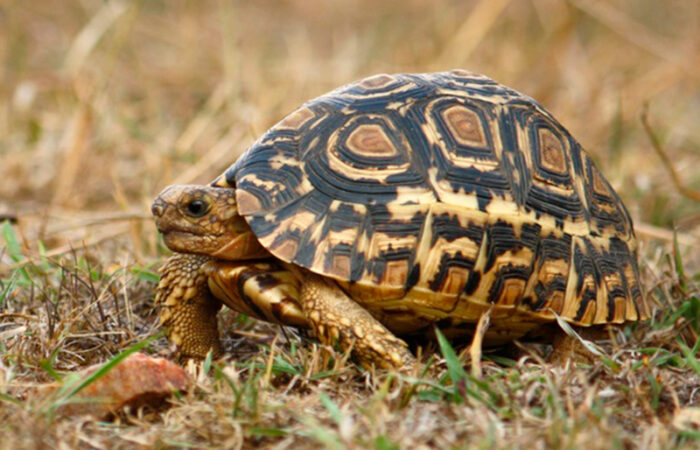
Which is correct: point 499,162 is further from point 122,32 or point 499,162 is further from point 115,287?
point 122,32

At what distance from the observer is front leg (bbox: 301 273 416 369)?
2486 millimetres

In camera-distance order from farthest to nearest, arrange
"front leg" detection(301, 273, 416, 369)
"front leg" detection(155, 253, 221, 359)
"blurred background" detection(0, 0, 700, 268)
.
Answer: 1. "blurred background" detection(0, 0, 700, 268)
2. "front leg" detection(155, 253, 221, 359)
3. "front leg" detection(301, 273, 416, 369)

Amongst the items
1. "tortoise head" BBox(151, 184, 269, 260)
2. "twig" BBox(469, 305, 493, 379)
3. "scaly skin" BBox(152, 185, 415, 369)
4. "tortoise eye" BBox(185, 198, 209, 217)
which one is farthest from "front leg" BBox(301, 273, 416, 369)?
"tortoise eye" BBox(185, 198, 209, 217)

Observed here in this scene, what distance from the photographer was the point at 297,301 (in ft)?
8.66

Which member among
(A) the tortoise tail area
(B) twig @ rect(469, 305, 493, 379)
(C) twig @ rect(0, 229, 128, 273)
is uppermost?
(A) the tortoise tail area

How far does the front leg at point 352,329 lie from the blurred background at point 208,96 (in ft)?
4.75

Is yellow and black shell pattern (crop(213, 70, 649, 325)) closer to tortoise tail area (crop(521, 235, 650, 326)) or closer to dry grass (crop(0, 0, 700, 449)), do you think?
tortoise tail area (crop(521, 235, 650, 326))

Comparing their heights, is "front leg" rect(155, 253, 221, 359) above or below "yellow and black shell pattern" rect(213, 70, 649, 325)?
below

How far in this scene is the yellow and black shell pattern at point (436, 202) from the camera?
2568mm

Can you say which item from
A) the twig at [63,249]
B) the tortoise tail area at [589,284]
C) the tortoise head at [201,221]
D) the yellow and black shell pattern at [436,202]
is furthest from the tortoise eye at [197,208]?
the tortoise tail area at [589,284]

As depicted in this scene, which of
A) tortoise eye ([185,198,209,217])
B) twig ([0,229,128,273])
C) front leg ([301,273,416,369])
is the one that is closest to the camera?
front leg ([301,273,416,369])

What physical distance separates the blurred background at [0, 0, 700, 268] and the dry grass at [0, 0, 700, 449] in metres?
0.03

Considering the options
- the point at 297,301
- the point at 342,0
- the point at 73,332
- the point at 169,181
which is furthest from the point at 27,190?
the point at 342,0

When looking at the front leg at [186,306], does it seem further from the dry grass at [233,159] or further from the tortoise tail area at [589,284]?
the tortoise tail area at [589,284]
